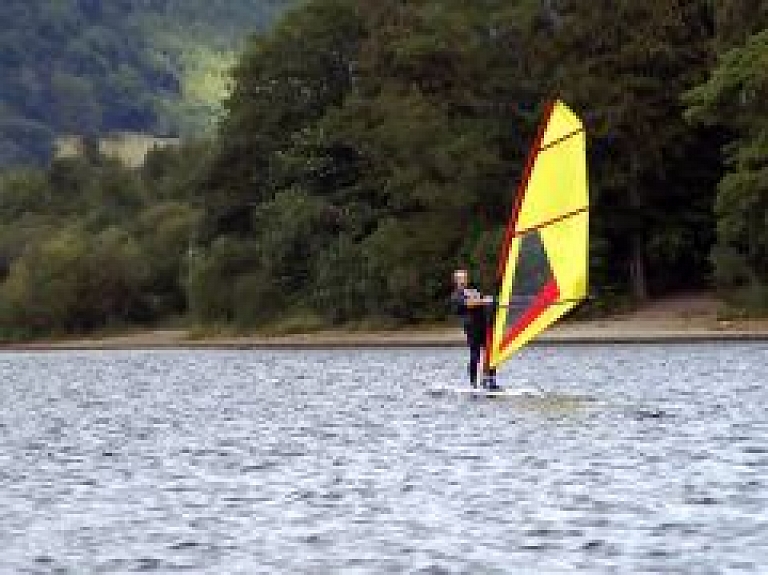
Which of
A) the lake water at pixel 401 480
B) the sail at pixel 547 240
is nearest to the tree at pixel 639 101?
the lake water at pixel 401 480

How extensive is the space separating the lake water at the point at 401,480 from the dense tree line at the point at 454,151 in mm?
22904

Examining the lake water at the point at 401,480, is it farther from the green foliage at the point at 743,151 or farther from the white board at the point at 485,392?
the green foliage at the point at 743,151

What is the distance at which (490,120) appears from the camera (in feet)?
228

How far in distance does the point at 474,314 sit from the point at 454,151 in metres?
35.9

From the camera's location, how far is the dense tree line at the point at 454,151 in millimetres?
60562

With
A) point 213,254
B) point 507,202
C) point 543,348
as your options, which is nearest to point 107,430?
point 543,348

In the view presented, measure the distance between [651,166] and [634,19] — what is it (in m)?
5.21

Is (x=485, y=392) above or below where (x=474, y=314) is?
below

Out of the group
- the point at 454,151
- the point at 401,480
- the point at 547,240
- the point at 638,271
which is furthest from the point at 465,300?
the point at 454,151

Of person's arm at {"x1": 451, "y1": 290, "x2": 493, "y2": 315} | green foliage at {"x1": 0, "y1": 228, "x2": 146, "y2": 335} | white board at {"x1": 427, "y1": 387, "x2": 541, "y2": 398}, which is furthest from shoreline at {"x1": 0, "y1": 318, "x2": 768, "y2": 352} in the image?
person's arm at {"x1": 451, "y1": 290, "x2": 493, "y2": 315}

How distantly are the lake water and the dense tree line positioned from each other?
22.9 m

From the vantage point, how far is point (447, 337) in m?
66.7

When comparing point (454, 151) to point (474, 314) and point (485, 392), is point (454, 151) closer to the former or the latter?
point (474, 314)

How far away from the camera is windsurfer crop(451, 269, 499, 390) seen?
32.5 metres
